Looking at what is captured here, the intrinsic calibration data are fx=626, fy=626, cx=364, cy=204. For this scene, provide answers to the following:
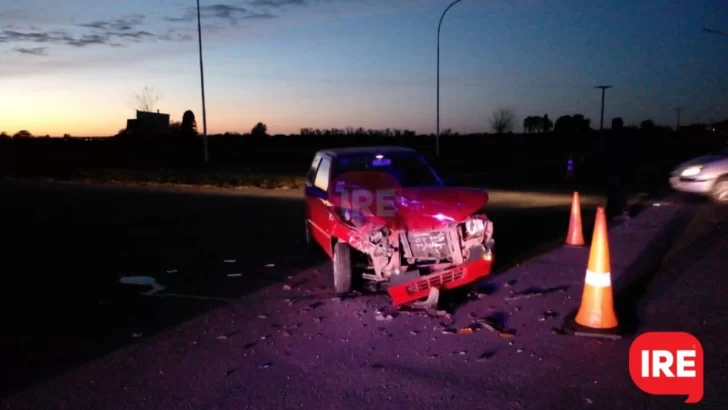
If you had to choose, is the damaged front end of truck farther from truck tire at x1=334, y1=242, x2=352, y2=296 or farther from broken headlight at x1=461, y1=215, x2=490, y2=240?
truck tire at x1=334, y1=242, x2=352, y2=296

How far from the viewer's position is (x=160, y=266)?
30.1 feet

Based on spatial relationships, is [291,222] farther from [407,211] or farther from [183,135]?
[183,135]

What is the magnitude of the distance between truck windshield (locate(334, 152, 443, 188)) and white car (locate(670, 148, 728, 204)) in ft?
27.1

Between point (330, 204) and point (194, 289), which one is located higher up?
point (330, 204)

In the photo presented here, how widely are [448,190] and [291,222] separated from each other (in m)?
6.87

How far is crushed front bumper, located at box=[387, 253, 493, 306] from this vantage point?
6.39 meters

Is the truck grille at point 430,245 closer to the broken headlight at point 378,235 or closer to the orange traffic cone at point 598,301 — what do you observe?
the broken headlight at point 378,235

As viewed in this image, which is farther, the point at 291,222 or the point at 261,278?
the point at 291,222

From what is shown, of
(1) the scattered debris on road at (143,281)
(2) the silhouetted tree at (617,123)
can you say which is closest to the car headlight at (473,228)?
(1) the scattered debris on road at (143,281)

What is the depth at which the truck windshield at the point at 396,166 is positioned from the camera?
853 centimetres

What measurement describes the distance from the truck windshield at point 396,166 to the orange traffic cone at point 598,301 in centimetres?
300

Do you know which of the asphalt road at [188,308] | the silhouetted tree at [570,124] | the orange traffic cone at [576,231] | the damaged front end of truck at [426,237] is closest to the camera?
the asphalt road at [188,308]

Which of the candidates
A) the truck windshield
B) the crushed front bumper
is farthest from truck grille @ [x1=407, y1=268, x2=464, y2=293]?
the truck windshield

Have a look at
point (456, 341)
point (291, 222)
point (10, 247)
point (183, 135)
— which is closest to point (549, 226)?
point (291, 222)
